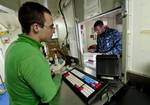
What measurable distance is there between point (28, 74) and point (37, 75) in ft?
0.15

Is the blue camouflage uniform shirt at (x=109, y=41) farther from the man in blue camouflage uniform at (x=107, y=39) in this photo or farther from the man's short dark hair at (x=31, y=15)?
the man's short dark hair at (x=31, y=15)

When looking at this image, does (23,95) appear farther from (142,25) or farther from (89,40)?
(89,40)

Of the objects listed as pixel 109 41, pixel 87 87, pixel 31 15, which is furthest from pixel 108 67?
pixel 31 15

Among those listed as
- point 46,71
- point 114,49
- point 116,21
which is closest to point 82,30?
point 116,21

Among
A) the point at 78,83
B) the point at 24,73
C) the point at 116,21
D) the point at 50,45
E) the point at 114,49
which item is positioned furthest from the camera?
the point at 50,45

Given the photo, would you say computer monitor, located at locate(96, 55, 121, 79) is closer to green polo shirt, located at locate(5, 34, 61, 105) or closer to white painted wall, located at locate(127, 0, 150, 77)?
white painted wall, located at locate(127, 0, 150, 77)

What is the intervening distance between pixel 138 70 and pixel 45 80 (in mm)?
632

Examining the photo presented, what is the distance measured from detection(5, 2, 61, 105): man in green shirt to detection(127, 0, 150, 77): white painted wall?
0.56 metres

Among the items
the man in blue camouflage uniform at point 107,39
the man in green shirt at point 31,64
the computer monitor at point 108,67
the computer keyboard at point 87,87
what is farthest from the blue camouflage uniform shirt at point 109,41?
the man in green shirt at point 31,64

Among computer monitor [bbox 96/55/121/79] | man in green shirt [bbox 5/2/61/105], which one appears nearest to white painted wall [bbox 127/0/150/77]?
computer monitor [bbox 96/55/121/79]

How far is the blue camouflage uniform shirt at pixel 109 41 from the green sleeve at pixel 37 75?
76 cm

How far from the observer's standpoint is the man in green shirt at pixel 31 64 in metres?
0.64

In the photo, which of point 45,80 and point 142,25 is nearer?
point 45,80

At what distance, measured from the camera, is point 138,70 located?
870 mm
